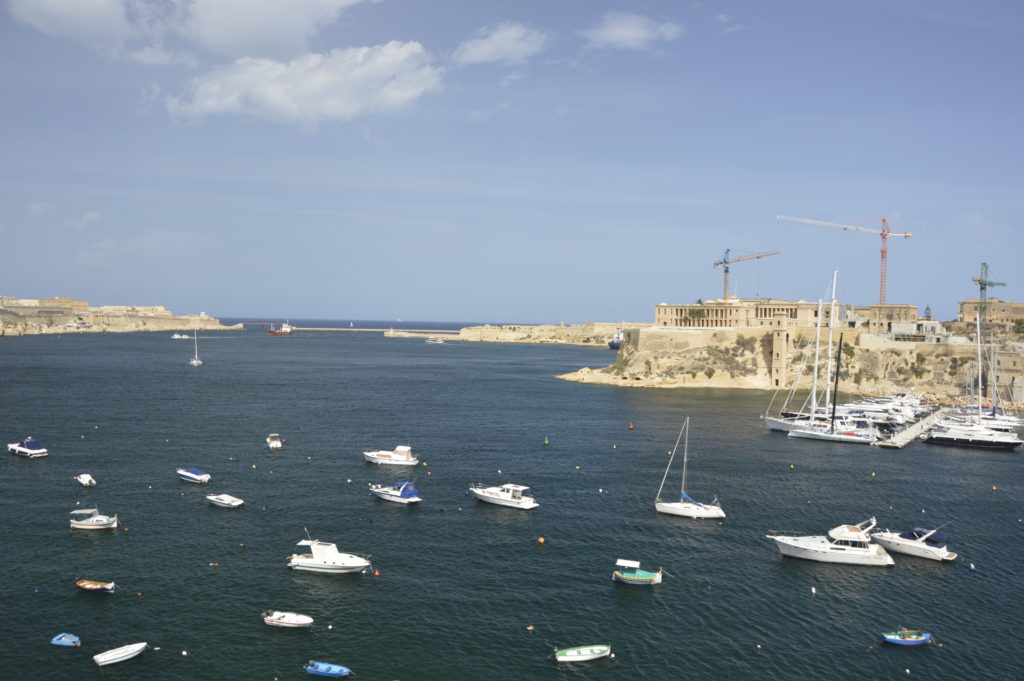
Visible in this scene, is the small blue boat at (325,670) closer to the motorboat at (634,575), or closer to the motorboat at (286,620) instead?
the motorboat at (286,620)

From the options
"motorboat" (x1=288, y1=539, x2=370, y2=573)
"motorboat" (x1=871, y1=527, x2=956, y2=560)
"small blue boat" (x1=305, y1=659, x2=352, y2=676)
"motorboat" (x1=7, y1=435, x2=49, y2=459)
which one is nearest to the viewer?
"small blue boat" (x1=305, y1=659, x2=352, y2=676)

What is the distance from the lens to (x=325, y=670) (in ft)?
96.6

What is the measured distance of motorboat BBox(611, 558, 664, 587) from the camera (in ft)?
128

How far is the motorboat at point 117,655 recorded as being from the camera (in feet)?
97.9

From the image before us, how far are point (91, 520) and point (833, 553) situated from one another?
49.3 metres

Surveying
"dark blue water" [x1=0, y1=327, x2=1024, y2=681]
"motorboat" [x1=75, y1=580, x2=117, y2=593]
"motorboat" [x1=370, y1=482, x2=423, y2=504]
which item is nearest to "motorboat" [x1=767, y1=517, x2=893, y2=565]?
"dark blue water" [x1=0, y1=327, x2=1024, y2=681]

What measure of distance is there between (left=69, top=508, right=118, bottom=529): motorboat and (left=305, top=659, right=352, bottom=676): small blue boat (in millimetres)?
23771

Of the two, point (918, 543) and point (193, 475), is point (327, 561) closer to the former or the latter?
point (193, 475)

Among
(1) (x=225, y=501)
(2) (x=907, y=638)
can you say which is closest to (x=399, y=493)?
(1) (x=225, y=501)

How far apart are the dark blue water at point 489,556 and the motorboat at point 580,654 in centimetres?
60

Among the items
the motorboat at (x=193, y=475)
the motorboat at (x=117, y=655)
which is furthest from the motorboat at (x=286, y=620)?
the motorboat at (x=193, y=475)

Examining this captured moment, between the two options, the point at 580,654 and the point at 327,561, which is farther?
the point at 327,561

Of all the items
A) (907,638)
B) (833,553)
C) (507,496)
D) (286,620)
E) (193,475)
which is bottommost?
(907,638)

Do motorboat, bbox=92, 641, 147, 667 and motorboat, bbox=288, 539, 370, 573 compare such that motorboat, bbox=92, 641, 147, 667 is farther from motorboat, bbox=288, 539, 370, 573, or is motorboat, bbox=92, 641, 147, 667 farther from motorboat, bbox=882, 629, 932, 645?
motorboat, bbox=882, 629, 932, 645
